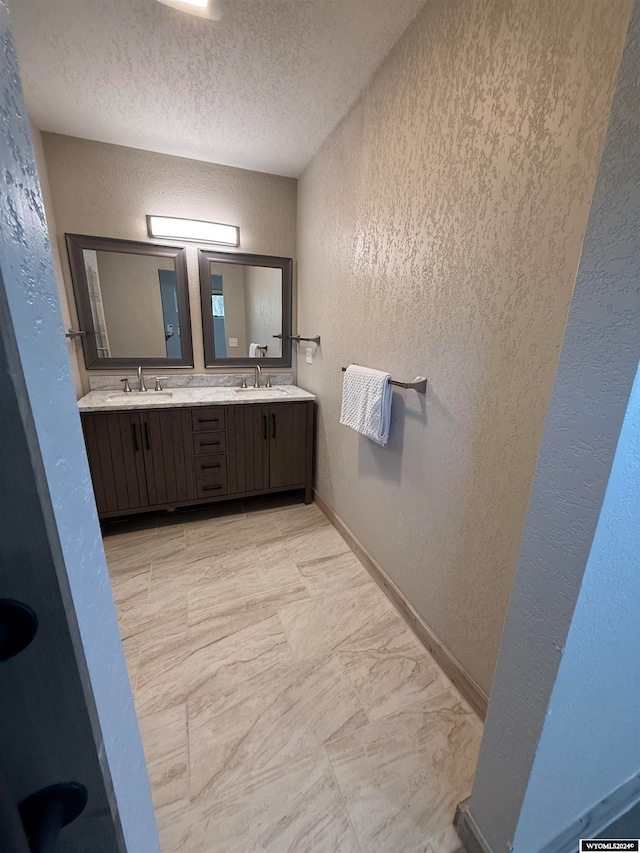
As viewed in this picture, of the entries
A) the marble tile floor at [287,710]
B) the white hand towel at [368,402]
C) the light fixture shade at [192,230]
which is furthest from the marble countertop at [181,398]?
the light fixture shade at [192,230]

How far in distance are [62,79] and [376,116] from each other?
149 centimetres

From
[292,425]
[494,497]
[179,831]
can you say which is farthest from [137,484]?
[494,497]

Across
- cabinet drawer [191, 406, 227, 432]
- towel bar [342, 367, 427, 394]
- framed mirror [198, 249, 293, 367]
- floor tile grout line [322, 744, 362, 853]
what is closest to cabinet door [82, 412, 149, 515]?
cabinet drawer [191, 406, 227, 432]

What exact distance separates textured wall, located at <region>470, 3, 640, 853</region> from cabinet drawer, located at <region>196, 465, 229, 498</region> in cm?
192

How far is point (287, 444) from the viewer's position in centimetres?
247

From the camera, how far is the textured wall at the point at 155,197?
2.09m

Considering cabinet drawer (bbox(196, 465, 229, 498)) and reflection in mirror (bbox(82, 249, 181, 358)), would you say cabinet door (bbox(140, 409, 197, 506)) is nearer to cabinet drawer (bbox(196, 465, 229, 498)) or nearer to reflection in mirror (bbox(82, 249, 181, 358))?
cabinet drawer (bbox(196, 465, 229, 498))

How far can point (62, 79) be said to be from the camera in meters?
1.58

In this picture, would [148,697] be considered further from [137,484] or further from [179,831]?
[137,484]

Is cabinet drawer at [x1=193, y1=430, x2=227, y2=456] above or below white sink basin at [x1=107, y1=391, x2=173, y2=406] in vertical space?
below

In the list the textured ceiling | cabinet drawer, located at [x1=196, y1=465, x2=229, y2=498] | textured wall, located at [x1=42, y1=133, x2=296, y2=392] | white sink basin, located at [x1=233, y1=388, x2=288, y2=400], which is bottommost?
cabinet drawer, located at [x1=196, y1=465, x2=229, y2=498]

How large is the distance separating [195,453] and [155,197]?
174cm

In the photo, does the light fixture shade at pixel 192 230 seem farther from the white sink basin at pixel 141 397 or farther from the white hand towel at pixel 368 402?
the white hand towel at pixel 368 402

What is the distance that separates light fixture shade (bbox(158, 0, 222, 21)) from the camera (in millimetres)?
1204
